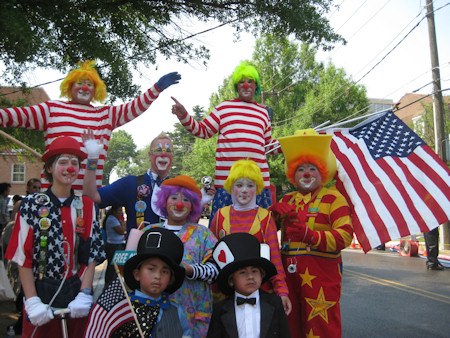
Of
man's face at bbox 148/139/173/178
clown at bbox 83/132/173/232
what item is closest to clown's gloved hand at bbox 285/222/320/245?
clown at bbox 83/132/173/232

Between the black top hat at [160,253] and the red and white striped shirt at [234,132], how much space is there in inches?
60.9

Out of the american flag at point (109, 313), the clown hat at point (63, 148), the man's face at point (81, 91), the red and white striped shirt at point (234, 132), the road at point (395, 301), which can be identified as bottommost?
the road at point (395, 301)

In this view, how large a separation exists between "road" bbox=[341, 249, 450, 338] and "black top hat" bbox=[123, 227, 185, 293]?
3.72 meters

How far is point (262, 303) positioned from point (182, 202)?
3.21 feet

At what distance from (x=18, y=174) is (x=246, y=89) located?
35.9 metres

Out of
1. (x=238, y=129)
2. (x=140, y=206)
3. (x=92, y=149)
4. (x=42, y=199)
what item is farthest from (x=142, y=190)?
(x=238, y=129)

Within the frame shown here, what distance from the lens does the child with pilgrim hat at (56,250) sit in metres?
2.64

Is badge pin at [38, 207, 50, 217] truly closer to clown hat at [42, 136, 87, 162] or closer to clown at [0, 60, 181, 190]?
clown hat at [42, 136, 87, 162]

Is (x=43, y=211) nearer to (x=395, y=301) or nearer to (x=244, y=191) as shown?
(x=244, y=191)

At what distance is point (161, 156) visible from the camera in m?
3.83

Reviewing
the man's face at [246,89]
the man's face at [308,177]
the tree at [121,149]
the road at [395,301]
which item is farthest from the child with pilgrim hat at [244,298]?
the tree at [121,149]

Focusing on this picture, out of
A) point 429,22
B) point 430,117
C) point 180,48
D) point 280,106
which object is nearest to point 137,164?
point 280,106

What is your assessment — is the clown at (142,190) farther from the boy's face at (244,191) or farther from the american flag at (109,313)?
the american flag at (109,313)

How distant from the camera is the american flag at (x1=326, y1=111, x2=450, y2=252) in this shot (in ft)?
12.0
